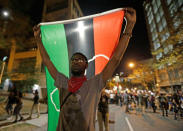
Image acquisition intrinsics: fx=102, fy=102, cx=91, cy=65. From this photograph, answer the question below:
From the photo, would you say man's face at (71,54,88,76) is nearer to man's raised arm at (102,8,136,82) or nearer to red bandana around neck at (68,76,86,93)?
red bandana around neck at (68,76,86,93)

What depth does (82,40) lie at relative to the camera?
229cm

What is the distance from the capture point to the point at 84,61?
4.00 ft

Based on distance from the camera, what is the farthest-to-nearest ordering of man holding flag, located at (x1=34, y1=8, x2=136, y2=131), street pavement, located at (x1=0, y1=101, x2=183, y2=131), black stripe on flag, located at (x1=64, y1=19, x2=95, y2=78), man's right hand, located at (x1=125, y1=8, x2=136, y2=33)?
street pavement, located at (x1=0, y1=101, x2=183, y2=131), black stripe on flag, located at (x1=64, y1=19, x2=95, y2=78), man's right hand, located at (x1=125, y1=8, x2=136, y2=33), man holding flag, located at (x1=34, y1=8, x2=136, y2=131)

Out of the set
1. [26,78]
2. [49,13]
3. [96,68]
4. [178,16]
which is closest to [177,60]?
[178,16]

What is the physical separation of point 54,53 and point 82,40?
68 cm

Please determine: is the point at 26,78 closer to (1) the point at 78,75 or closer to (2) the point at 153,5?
(1) the point at 78,75

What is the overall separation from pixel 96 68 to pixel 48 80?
930 mm

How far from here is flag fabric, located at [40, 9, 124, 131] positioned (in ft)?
6.14

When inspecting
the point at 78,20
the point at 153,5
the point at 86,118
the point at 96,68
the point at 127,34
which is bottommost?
the point at 86,118

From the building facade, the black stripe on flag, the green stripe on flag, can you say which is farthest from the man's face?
the building facade

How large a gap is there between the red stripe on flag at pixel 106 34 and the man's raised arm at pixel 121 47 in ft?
1.33

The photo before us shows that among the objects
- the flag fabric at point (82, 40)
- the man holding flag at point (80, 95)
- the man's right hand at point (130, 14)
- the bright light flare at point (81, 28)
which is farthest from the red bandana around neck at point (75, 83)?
the bright light flare at point (81, 28)

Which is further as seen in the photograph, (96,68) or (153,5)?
(153,5)

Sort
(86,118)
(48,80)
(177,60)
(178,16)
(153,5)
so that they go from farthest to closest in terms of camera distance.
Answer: (153,5) → (177,60) → (178,16) → (48,80) → (86,118)
